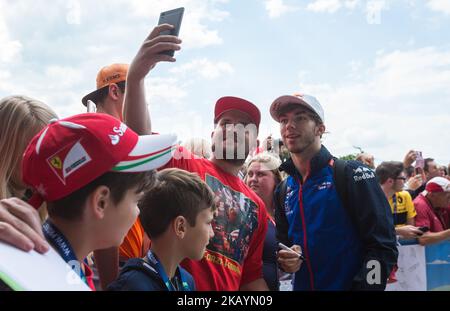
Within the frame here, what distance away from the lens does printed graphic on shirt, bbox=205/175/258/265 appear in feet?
7.71

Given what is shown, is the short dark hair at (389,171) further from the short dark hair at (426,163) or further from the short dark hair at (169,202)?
the short dark hair at (169,202)

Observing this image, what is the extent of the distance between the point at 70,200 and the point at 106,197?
112 millimetres

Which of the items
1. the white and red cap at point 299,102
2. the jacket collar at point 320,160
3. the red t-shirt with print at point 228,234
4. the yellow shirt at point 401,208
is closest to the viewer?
the red t-shirt with print at point 228,234

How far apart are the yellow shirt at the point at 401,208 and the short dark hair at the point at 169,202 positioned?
429 cm

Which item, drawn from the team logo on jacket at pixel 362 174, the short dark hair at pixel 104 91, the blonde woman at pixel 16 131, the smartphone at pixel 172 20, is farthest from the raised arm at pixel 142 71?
the team logo on jacket at pixel 362 174

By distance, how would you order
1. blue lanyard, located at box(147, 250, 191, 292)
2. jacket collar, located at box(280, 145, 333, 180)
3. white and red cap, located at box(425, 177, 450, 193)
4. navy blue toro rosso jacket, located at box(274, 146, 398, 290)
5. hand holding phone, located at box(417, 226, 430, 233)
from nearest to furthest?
blue lanyard, located at box(147, 250, 191, 292) → navy blue toro rosso jacket, located at box(274, 146, 398, 290) → jacket collar, located at box(280, 145, 333, 180) → hand holding phone, located at box(417, 226, 430, 233) → white and red cap, located at box(425, 177, 450, 193)

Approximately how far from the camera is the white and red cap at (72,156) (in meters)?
1.30

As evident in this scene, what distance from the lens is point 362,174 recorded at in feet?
9.21

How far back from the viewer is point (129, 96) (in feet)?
6.44

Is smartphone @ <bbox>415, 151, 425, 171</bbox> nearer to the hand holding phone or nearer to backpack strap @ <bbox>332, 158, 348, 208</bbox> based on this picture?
the hand holding phone

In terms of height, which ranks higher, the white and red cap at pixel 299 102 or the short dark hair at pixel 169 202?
the white and red cap at pixel 299 102

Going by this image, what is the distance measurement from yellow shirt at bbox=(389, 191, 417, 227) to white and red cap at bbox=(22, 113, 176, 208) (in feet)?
16.4

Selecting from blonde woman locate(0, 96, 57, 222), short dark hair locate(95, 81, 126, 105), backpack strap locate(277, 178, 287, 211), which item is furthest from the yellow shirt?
blonde woman locate(0, 96, 57, 222)
